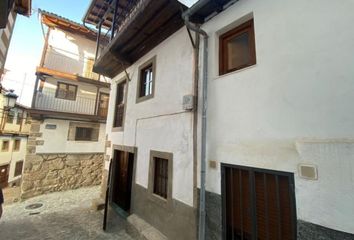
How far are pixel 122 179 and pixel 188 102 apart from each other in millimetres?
4982

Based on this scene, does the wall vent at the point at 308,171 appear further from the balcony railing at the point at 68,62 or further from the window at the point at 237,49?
the balcony railing at the point at 68,62

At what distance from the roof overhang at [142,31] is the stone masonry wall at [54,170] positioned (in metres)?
6.12

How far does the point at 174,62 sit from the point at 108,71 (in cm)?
483

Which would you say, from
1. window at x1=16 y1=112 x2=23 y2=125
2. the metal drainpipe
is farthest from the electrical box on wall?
window at x1=16 y1=112 x2=23 y2=125

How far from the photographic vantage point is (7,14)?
11.1 ft

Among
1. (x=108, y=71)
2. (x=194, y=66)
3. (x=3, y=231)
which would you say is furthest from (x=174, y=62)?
(x=3, y=231)

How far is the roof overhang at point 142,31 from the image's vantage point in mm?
4492

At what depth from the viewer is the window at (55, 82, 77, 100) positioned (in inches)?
439

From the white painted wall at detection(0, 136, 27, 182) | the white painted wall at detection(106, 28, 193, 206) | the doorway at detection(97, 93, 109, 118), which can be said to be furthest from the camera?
the white painted wall at detection(0, 136, 27, 182)

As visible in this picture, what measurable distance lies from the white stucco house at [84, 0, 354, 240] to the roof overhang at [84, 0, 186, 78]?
4cm

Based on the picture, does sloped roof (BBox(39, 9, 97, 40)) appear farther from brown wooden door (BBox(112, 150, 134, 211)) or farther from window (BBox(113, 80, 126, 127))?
brown wooden door (BBox(112, 150, 134, 211))

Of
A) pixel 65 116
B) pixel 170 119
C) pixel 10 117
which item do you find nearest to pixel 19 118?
pixel 10 117

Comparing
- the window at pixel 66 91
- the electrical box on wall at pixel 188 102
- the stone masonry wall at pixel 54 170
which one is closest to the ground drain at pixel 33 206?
the stone masonry wall at pixel 54 170

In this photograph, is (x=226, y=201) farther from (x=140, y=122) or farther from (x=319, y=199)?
(x=140, y=122)
